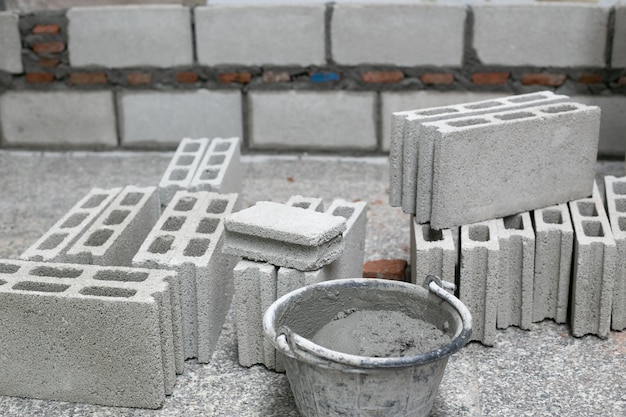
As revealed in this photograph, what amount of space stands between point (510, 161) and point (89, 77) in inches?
131

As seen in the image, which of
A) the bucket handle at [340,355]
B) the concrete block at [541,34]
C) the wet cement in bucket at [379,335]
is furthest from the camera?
the concrete block at [541,34]

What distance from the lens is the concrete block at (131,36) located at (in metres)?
5.42

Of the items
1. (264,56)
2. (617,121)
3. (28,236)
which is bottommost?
(28,236)

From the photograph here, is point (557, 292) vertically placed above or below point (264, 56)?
below

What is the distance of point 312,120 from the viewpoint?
5.50 metres

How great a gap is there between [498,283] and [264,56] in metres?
2.78

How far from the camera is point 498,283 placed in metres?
3.20

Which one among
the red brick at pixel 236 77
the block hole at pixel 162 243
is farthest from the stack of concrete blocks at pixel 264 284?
the red brick at pixel 236 77

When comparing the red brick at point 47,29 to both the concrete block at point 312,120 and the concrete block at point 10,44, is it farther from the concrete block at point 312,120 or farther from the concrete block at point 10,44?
the concrete block at point 312,120

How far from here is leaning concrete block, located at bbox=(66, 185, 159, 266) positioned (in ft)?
10.6

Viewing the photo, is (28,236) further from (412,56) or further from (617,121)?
(617,121)

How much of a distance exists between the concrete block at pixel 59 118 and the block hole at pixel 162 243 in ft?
8.54

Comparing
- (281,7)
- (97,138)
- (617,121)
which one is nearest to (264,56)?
(281,7)

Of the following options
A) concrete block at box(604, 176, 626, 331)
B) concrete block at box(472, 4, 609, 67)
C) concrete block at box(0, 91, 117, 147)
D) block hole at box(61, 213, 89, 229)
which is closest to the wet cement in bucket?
concrete block at box(604, 176, 626, 331)
